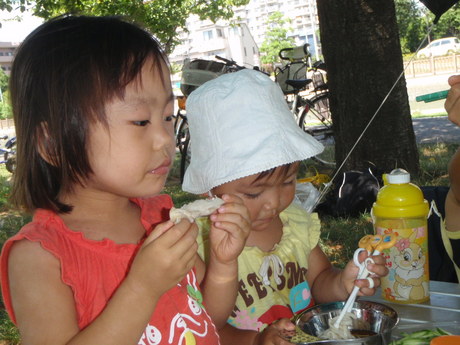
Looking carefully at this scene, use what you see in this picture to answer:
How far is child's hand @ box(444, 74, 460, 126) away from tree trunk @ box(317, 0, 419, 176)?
335 cm

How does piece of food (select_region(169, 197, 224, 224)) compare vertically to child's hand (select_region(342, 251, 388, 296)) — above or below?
above

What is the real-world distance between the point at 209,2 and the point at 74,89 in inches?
649

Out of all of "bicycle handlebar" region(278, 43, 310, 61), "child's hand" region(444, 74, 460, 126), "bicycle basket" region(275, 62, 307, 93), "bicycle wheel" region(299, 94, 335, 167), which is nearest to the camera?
"child's hand" region(444, 74, 460, 126)

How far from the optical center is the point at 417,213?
1.42m

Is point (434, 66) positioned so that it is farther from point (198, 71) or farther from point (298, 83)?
point (198, 71)

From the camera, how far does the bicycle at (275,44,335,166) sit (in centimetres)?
714

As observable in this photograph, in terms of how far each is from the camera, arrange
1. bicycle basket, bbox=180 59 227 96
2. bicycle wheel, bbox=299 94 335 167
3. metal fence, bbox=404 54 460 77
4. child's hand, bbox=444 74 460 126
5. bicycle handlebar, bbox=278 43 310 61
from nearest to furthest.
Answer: child's hand, bbox=444 74 460 126
bicycle basket, bbox=180 59 227 96
bicycle wheel, bbox=299 94 335 167
bicycle handlebar, bbox=278 43 310 61
metal fence, bbox=404 54 460 77

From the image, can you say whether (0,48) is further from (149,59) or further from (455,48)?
(149,59)

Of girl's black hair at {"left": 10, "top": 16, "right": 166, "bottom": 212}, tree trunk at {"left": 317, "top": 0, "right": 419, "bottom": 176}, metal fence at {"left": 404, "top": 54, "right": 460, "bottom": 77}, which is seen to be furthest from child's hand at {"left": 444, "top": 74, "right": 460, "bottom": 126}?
metal fence at {"left": 404, "top": 54, "right": 460, "bottom": 77}

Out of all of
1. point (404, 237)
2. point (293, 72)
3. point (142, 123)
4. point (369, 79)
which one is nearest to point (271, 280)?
point (404, 237)

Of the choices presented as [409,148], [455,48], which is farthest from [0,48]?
[409,148]

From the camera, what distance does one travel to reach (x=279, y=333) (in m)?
1.29

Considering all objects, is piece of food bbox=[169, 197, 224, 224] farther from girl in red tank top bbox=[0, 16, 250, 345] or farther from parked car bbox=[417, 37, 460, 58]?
parked car bbox=[417, 37, 460, 58]

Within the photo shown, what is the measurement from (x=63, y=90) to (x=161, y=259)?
0.45m
